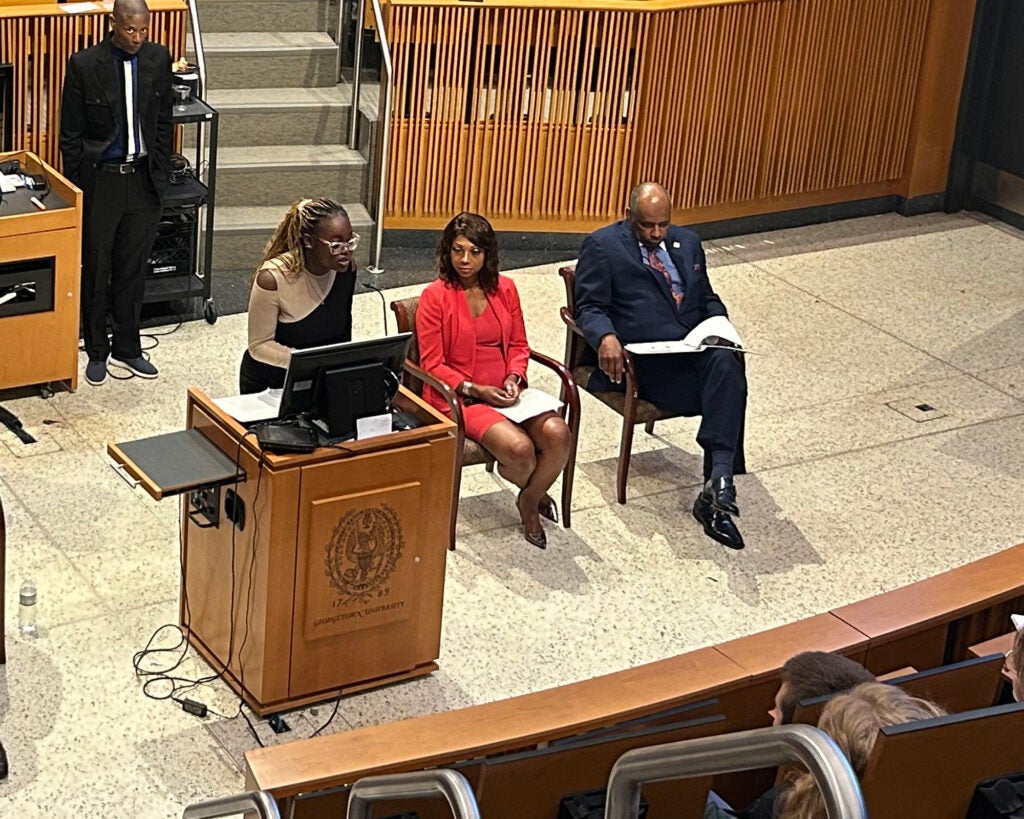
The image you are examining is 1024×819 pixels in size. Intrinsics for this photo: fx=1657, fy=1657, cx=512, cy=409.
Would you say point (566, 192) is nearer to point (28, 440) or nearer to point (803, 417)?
point (803, 417)

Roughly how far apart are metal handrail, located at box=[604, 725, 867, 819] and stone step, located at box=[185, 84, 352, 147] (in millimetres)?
6923

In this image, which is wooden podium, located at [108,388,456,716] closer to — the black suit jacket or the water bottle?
the water bottle

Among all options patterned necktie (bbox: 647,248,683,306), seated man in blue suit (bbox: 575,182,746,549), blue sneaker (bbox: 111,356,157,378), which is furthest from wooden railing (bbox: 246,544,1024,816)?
blue sneaker (bbox: 111,356,157,378)

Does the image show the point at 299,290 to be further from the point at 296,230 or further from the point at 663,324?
the point at 663,324

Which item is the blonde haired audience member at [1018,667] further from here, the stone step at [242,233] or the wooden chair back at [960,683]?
the stone step at [242,233]

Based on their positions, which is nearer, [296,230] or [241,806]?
[241,806]

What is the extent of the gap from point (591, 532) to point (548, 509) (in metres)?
0.19

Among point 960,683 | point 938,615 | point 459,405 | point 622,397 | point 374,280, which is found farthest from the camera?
point 374,280

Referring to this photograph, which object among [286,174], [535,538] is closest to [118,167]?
[286,174]

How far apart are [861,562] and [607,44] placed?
3693mm

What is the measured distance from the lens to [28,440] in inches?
266

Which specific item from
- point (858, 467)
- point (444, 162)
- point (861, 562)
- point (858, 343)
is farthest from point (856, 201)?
point (861, 562)

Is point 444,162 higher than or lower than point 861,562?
higher

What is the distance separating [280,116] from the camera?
8.84m
